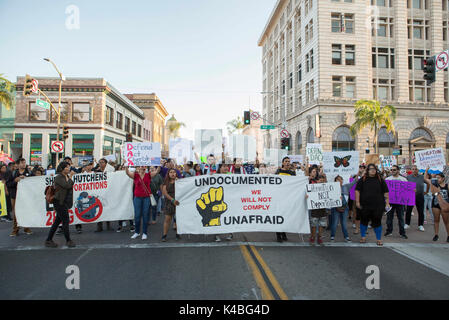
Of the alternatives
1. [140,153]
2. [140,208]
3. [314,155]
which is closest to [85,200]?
[140,208]

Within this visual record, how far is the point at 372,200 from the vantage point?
6449 mm

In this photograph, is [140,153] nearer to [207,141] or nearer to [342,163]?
[207,141]

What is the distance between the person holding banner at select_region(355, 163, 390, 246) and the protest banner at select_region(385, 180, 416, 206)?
1678 millimetres

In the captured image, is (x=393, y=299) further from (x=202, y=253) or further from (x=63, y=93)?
(x=63, y=93)

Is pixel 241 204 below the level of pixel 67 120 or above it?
below

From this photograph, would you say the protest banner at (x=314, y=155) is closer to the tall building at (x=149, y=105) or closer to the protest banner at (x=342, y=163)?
the protest banner at (x=342, y=163)

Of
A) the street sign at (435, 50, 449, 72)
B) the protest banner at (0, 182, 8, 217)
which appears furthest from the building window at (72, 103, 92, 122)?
the street sign at (435, 50, 449, 72)

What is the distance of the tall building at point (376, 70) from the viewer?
3325 centimetres

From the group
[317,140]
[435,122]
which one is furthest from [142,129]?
[435,122]

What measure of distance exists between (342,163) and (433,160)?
2.59m

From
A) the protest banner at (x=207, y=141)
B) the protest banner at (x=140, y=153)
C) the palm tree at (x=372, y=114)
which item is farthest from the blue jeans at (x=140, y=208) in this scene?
the palm tree at (x=372, y=114)

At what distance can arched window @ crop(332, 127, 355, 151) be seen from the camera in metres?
33.6
